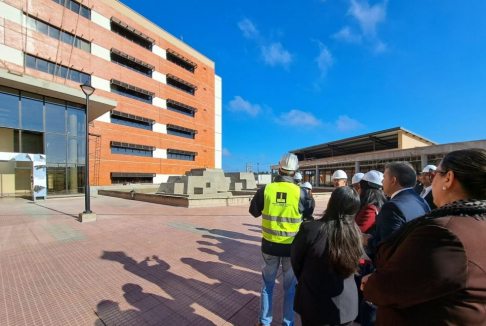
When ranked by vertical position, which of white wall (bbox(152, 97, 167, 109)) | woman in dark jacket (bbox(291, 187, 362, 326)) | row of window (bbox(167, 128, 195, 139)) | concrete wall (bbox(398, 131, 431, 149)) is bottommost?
woman in dark jacket (bbox(291, 187, 362, 326))

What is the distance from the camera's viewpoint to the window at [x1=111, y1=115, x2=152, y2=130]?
78.2 feet

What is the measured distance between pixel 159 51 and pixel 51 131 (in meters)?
18.8

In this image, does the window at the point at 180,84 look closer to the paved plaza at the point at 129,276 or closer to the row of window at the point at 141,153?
the row of window at the point at 141,153

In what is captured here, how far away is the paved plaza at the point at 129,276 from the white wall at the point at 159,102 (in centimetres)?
2363

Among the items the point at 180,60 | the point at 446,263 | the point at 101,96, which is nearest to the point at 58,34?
the point at 101,96

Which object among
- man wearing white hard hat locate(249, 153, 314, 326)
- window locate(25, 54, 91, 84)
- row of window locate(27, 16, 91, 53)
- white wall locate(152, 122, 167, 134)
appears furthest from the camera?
white wall locate(152, 122, 167, 134)

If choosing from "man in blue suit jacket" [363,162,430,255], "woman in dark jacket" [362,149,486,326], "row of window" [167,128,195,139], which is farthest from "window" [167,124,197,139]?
"woman in dark jacket" [362,149,486,326]

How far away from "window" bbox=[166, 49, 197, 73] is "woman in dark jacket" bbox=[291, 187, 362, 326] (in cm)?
3432

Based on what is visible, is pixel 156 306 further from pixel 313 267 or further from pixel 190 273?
pixel 313 267

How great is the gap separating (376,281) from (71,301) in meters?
3.84

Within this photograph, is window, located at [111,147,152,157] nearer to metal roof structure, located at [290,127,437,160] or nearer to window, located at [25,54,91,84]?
window, located at [25,54,91,84]

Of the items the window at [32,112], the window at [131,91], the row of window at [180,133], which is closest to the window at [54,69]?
the window at [131,91]

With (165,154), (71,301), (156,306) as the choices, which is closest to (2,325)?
(71,301)

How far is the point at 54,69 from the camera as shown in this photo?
747 inches
